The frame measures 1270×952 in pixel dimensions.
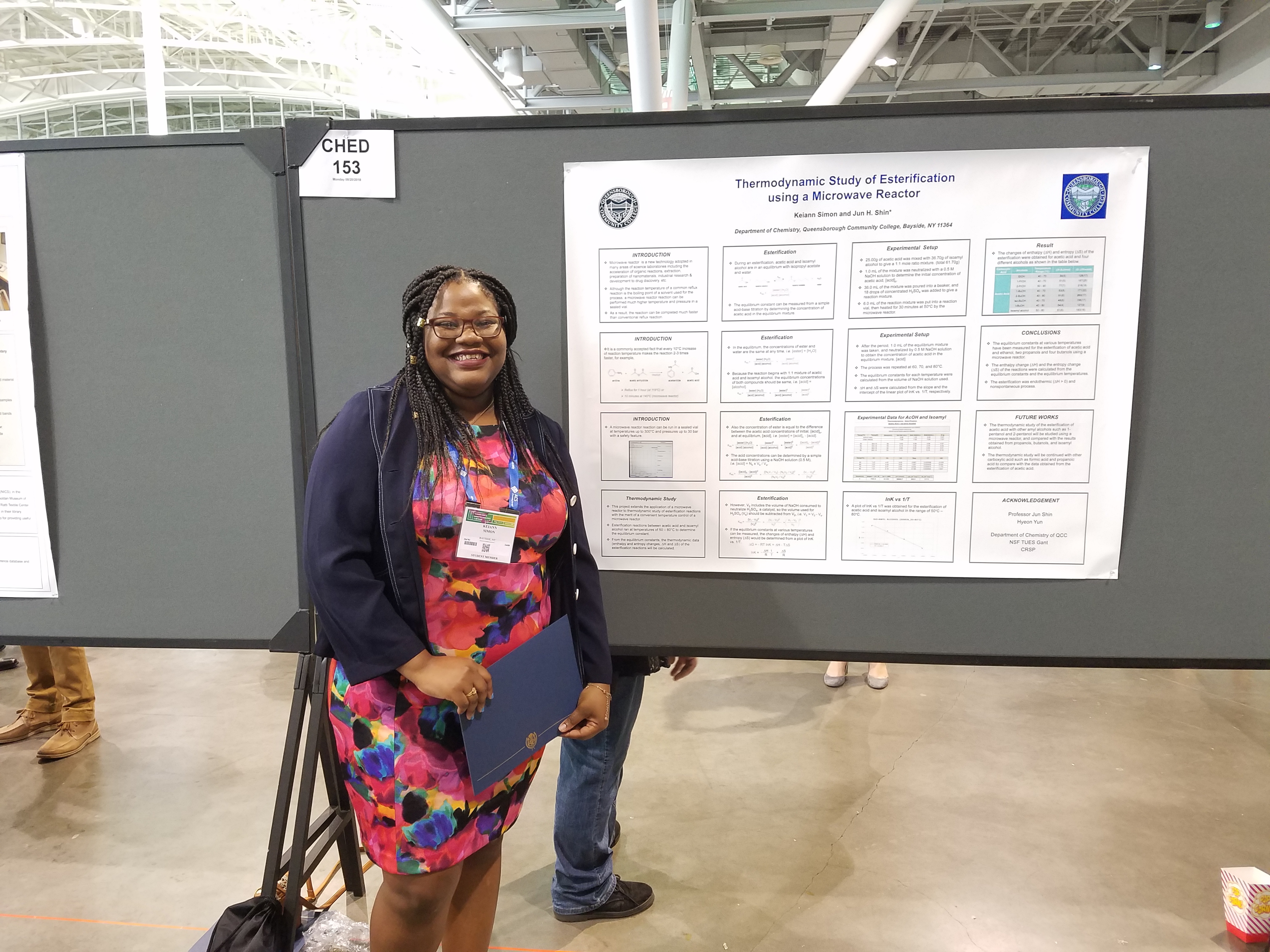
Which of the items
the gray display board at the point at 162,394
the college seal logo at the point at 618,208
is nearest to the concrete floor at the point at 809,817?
the gray display board at the point at 162,394

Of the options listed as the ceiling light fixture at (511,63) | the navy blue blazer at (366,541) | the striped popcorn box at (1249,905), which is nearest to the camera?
the navy blue blazer at (366,541)

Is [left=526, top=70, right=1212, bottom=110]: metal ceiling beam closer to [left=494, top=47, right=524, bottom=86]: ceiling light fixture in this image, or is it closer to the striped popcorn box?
[left=494, top=47, right=524, bottom=86]: ceiling light fixture

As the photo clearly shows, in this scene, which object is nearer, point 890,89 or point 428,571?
point 428,571

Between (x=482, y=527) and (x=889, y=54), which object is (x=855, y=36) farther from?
(x=482, y=527)

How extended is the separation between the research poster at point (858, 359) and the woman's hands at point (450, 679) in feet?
1.50

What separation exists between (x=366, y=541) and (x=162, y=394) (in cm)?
77

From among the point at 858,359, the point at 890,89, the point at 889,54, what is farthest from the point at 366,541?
the point at 890,89

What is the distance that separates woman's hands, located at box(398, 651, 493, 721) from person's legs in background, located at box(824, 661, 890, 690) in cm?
254

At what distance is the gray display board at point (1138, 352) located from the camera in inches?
51.3

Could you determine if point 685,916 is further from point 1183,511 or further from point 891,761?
point 1183,511

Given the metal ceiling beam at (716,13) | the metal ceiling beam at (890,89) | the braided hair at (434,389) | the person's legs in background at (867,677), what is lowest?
the person's legs in background at (867,677)

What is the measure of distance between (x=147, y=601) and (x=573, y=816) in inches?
45.0

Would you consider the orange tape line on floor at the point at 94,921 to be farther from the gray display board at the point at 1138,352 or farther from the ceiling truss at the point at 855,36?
the ceiling truss at the point at 855,36

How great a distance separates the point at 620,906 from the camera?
6.07ft
